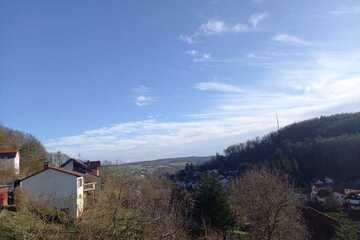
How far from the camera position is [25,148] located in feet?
131

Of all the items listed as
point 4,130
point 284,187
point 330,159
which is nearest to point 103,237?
point 284,187

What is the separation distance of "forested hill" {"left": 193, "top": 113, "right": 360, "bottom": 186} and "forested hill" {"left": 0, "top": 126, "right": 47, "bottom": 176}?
38.0 meters

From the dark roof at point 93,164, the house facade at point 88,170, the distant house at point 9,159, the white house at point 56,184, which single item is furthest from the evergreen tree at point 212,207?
the distant house at point 9,159

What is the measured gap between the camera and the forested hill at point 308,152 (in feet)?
251

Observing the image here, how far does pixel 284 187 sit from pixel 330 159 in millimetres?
57808

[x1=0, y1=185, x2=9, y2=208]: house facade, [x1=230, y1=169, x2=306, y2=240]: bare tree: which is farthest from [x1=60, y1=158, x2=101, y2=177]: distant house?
[x1=230, y1=169, x2=306, y2=240]: bare tree

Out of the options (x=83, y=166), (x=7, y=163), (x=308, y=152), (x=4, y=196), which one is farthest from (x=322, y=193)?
(x=4, y=196)

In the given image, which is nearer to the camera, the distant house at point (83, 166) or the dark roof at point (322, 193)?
the distant house at point (83, 166)

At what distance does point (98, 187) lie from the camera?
108 feet

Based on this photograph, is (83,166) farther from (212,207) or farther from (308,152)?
(308,152)

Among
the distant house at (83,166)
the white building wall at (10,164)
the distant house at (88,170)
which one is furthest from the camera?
the distant house at (83,166)

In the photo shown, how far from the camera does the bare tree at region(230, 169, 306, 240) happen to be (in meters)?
23.4

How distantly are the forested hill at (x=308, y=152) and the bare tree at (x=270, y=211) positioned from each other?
3769cm

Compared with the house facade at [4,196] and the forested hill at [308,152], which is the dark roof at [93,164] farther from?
the forested hill at [308,152]
